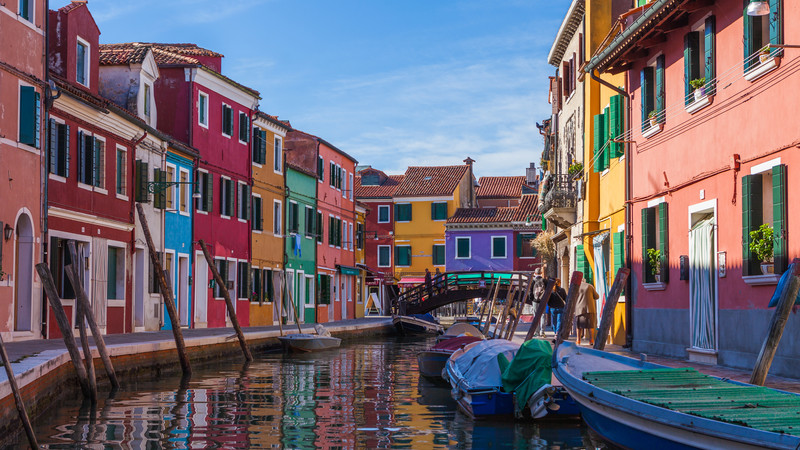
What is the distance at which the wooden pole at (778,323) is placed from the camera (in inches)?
410

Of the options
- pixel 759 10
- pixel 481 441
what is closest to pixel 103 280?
pixel 481 441

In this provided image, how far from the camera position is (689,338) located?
57.0ft

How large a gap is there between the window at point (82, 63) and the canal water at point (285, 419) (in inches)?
354

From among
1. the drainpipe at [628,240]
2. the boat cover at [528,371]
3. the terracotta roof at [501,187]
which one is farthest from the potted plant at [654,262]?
the terracotta roof at [501,187]

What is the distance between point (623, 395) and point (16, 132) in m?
15.6

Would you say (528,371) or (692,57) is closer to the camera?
(528,371)

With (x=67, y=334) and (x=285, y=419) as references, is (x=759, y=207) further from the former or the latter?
(x=67, y=334)

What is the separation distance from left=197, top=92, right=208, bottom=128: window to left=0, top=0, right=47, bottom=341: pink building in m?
10.4

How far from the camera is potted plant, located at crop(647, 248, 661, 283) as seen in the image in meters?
19.0

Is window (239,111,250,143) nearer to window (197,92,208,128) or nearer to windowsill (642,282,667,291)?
window (197,92,208,128)

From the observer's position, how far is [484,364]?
1373 cm

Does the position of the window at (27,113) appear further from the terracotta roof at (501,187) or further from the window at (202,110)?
the terracotta roof at (501,187)

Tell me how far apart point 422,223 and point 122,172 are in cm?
4118

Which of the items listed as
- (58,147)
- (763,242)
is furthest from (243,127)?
(763,242)
